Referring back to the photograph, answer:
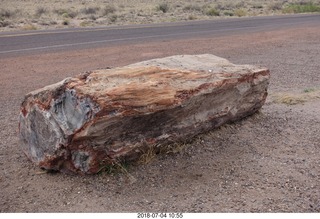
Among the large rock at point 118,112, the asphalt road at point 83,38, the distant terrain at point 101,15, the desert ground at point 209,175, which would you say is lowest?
the distant terrain at point 101,15

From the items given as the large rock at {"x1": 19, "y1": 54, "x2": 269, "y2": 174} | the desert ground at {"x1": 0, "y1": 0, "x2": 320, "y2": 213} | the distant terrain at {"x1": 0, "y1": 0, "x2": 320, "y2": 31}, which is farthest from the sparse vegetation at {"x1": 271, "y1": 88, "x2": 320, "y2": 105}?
the distant terrain at {"x1": 0, "y1": 0, "x2": 320, "y2": 31}

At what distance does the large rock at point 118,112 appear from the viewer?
4875mm

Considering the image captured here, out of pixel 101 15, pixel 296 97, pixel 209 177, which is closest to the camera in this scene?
pixel 209 177

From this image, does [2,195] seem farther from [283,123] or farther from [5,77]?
[5,77]

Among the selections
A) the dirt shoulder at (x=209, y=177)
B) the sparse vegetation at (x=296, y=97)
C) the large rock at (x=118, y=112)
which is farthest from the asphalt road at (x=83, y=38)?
the large rock at (x=118, y=112)

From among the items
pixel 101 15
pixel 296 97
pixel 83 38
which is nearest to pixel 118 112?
pixel 296 97

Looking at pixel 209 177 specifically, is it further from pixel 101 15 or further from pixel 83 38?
pixel 101 15

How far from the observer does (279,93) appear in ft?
31.3

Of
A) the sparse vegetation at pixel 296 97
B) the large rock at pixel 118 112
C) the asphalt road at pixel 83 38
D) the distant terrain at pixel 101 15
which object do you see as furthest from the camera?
the distant terrain at pixel 101 15

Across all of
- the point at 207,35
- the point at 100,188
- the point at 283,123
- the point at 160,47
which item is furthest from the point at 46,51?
the point at 100,188

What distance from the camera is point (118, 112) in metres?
4.86

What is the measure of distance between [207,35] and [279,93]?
39.7ft

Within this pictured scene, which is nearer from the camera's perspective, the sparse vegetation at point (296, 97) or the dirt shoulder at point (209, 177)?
the dirt shoulder at point (209, 177)

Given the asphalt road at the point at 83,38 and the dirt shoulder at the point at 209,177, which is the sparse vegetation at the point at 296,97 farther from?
the asphalt road at the point at 83,38
